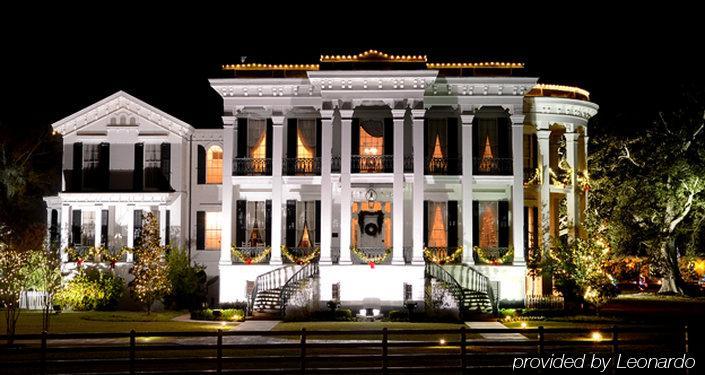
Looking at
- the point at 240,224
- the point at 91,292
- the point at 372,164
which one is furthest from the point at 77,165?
the point at 372,164

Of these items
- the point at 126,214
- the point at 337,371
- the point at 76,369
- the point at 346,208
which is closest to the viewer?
the point at 337,371

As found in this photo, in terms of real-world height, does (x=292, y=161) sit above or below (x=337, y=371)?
above

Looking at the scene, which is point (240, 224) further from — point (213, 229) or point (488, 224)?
point (488, 224)

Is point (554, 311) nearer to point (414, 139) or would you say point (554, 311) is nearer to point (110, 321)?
point (414, 139)

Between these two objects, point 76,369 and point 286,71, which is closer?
point 76,369

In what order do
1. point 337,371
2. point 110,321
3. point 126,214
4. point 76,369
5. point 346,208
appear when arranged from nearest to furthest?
point 337,371 < point 76,369 < point 110,321 < point 346,208 < point 126,214

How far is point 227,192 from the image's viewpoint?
1529 inches

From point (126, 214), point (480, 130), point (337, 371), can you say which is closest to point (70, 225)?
point (126, 214)

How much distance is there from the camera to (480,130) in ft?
129

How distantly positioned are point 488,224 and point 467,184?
2481 millimetres

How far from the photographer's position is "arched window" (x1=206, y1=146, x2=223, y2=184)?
42.3 metres

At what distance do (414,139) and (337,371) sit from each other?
1939 cm

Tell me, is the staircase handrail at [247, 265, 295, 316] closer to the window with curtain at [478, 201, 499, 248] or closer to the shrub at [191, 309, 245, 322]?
the shrub at [191, 309, 245, 322]

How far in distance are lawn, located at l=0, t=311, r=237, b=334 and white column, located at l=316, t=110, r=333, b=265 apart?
5.82 metres
